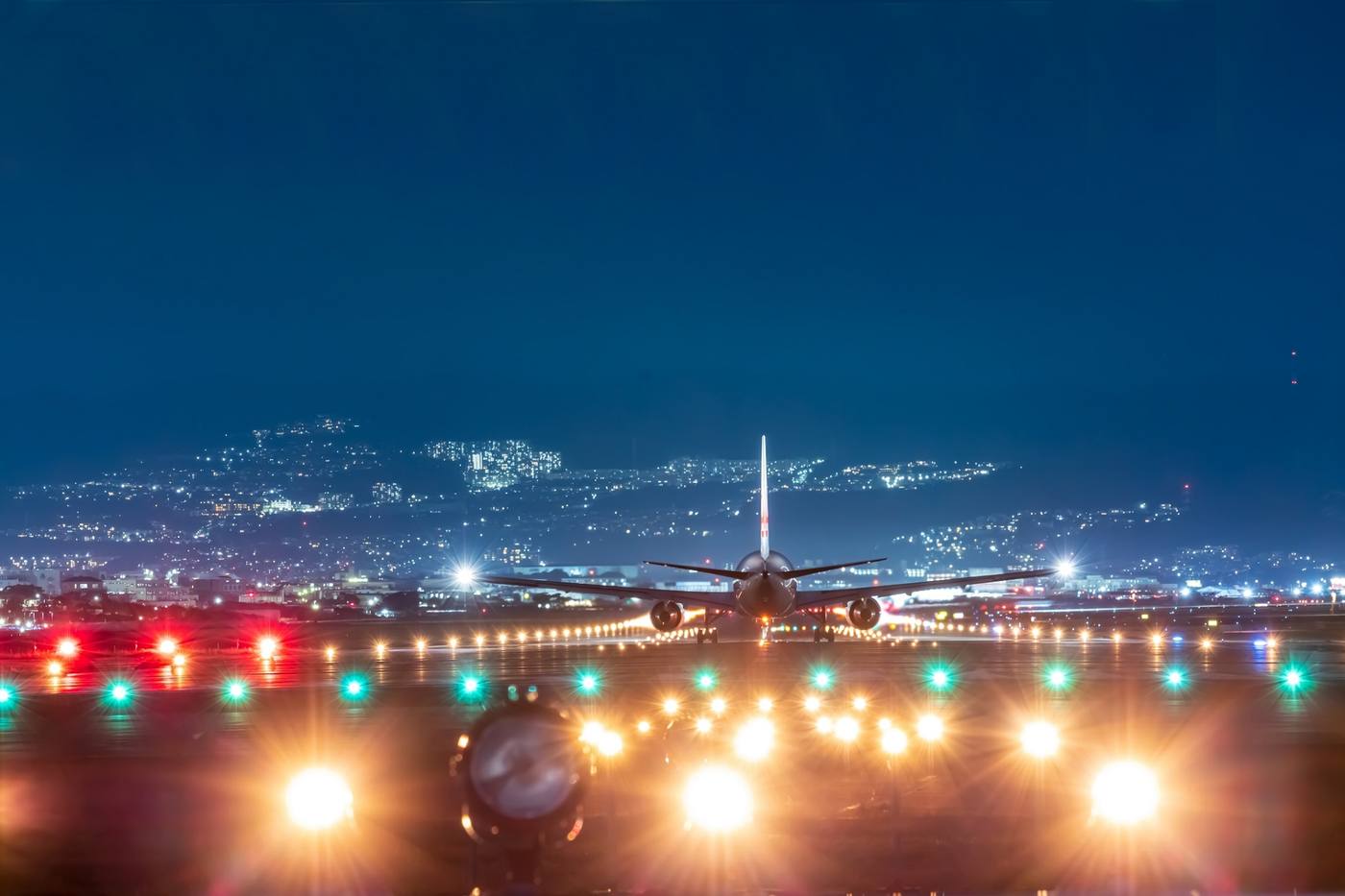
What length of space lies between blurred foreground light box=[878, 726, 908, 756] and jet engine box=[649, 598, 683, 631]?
131 ft

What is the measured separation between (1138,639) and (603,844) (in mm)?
59164

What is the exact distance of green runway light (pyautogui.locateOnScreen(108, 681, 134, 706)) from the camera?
109 feet

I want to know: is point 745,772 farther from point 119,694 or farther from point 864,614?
point 864,614

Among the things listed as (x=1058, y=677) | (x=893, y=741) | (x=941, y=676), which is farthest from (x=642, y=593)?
(x=893, y=741)

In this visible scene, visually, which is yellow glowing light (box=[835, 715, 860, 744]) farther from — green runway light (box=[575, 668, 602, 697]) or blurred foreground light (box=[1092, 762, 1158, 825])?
green runway light (box=[575, 668, 602, 697])

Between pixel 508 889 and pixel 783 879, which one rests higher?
pixel 508 889

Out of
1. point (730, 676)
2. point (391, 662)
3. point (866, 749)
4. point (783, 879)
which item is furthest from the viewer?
point (391, 662)

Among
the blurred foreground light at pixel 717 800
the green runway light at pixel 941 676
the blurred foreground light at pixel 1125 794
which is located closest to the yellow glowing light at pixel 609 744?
the blurred foreground light at pixel 717 800

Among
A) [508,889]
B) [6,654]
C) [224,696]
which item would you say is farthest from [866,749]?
[6,654]

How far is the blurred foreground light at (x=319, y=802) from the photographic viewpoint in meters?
14.4

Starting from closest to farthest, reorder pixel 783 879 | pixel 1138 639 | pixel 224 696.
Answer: pixel 783 879 < pixel 224 696 < pixel 1138 639

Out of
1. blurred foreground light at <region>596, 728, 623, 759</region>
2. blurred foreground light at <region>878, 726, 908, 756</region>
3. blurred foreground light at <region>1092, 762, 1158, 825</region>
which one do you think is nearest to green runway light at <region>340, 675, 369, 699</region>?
blurred foreground light at <region>596, 728, 623, 759</region>

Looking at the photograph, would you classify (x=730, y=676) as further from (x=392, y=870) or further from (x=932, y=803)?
(x=392, y=870)

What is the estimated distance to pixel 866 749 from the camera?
20.8 meters
